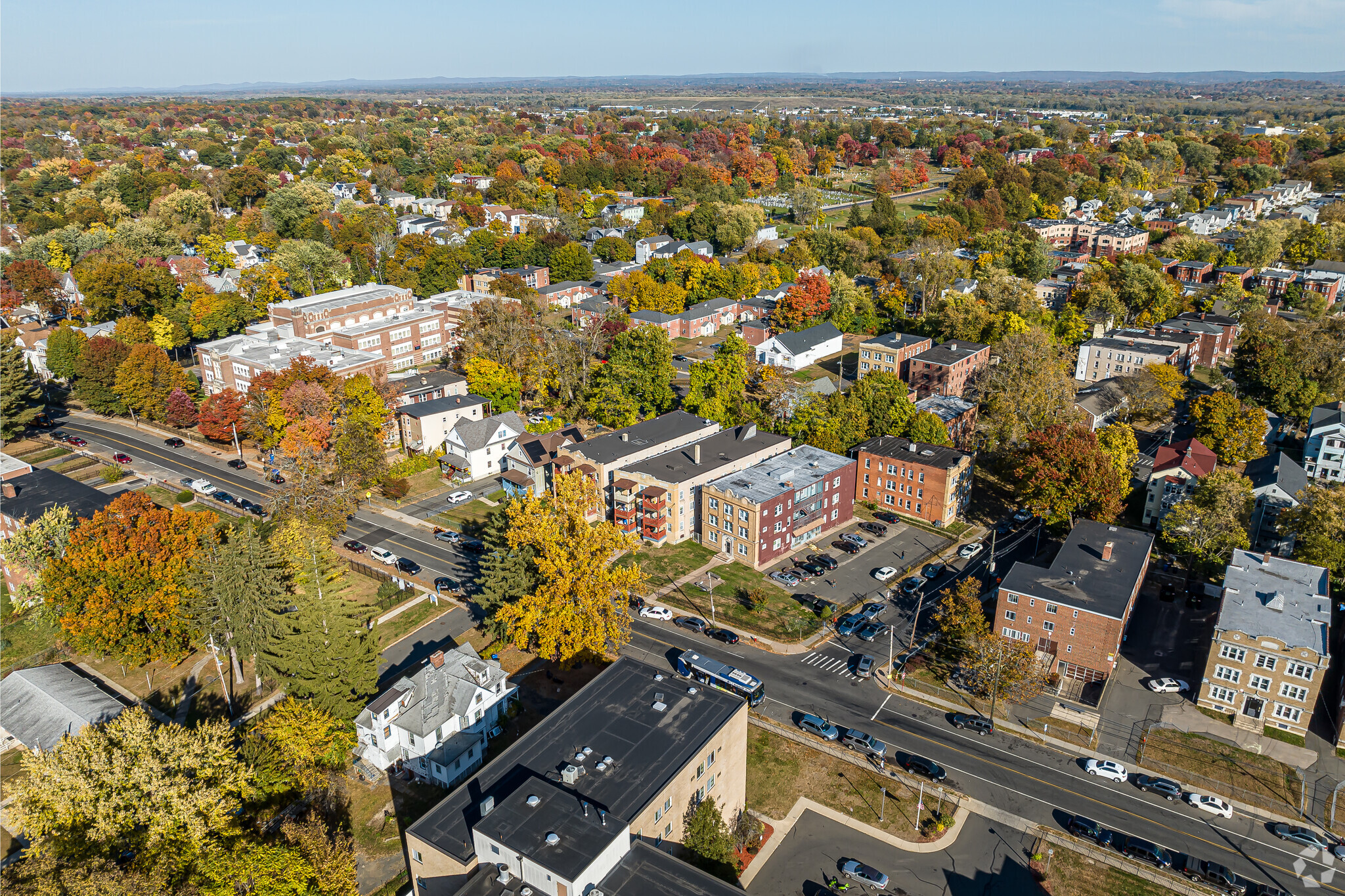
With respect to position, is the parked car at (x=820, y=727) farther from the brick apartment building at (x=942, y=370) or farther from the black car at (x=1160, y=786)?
the brick apartment building at (x=942, y=370)

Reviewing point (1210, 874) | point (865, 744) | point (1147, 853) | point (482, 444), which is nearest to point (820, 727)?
point (865, 744)

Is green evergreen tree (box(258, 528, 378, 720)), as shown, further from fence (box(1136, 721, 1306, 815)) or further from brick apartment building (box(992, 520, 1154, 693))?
fence (box(1136, 721, 1306, 815))

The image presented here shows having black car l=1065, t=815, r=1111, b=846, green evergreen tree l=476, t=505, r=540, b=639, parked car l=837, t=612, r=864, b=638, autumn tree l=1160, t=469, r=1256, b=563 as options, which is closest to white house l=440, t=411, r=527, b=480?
green evergreen tree l=476, t=505, r=540, b=639

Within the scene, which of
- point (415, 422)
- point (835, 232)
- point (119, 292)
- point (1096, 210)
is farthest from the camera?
point (1096, 210)

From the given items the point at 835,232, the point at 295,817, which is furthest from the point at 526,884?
the point at 835,232

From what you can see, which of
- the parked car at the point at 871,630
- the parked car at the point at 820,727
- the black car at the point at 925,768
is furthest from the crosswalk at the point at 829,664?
the black car at the point at 925,768

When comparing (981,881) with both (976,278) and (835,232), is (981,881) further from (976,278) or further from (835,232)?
(835,232)

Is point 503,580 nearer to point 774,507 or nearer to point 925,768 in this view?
point 774,507
